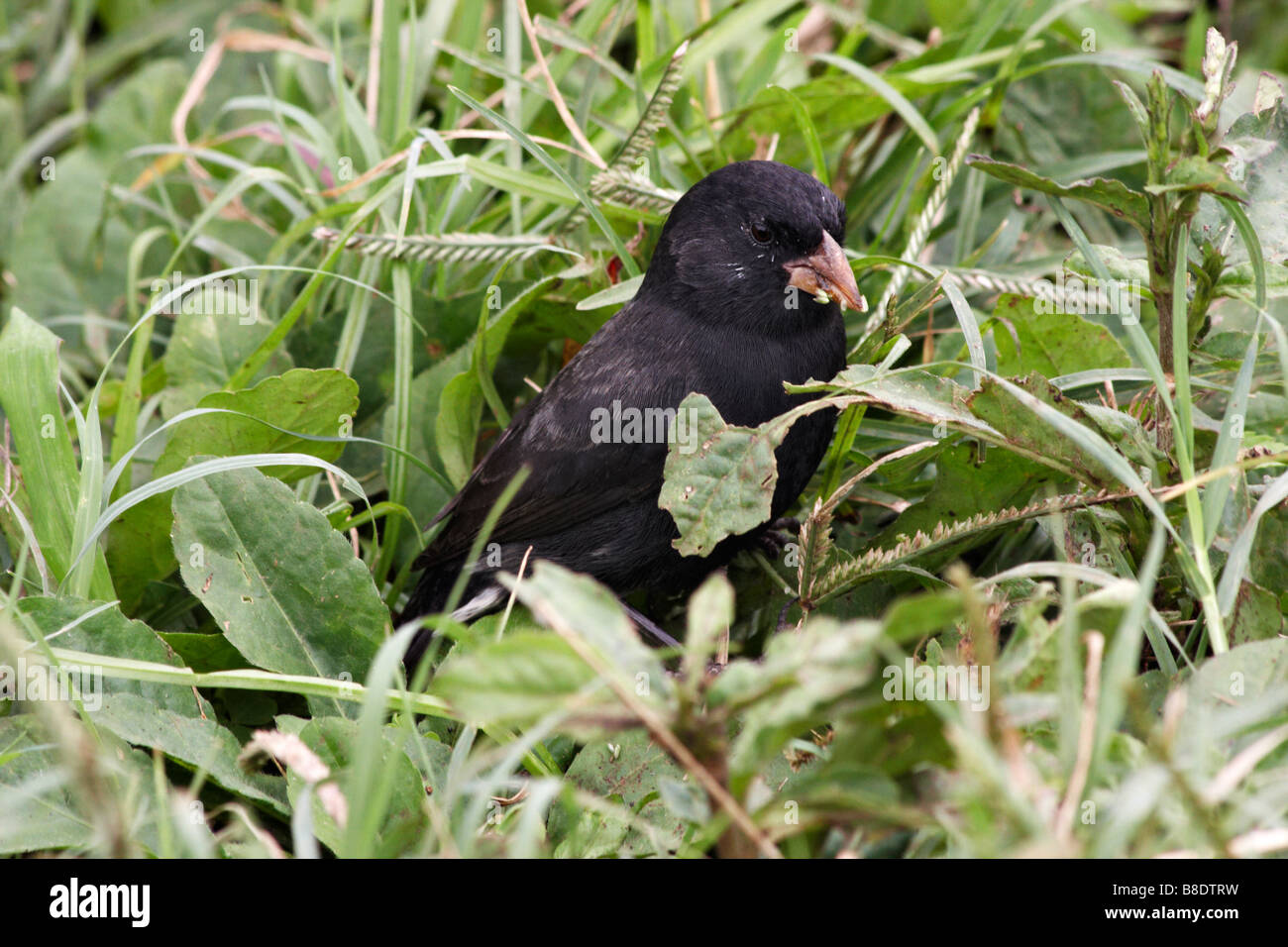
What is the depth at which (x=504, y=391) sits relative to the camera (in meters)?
3.60

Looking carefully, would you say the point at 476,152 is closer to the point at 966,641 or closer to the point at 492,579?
the point at 492,579

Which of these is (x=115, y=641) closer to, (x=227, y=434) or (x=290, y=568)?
(x=290, y=568)

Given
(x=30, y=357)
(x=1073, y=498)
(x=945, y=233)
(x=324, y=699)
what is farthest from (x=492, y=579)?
(x=945, y=233)

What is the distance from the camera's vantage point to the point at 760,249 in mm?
2932

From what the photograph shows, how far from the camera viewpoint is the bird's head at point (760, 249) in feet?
9.44

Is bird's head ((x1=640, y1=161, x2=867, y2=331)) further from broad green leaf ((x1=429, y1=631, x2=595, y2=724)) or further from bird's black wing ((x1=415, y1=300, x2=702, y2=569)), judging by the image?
broad green leaf ((x1=429, y1=631, x2=595, y2=724))

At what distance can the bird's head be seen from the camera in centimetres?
288

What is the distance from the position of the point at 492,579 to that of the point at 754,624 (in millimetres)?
649
